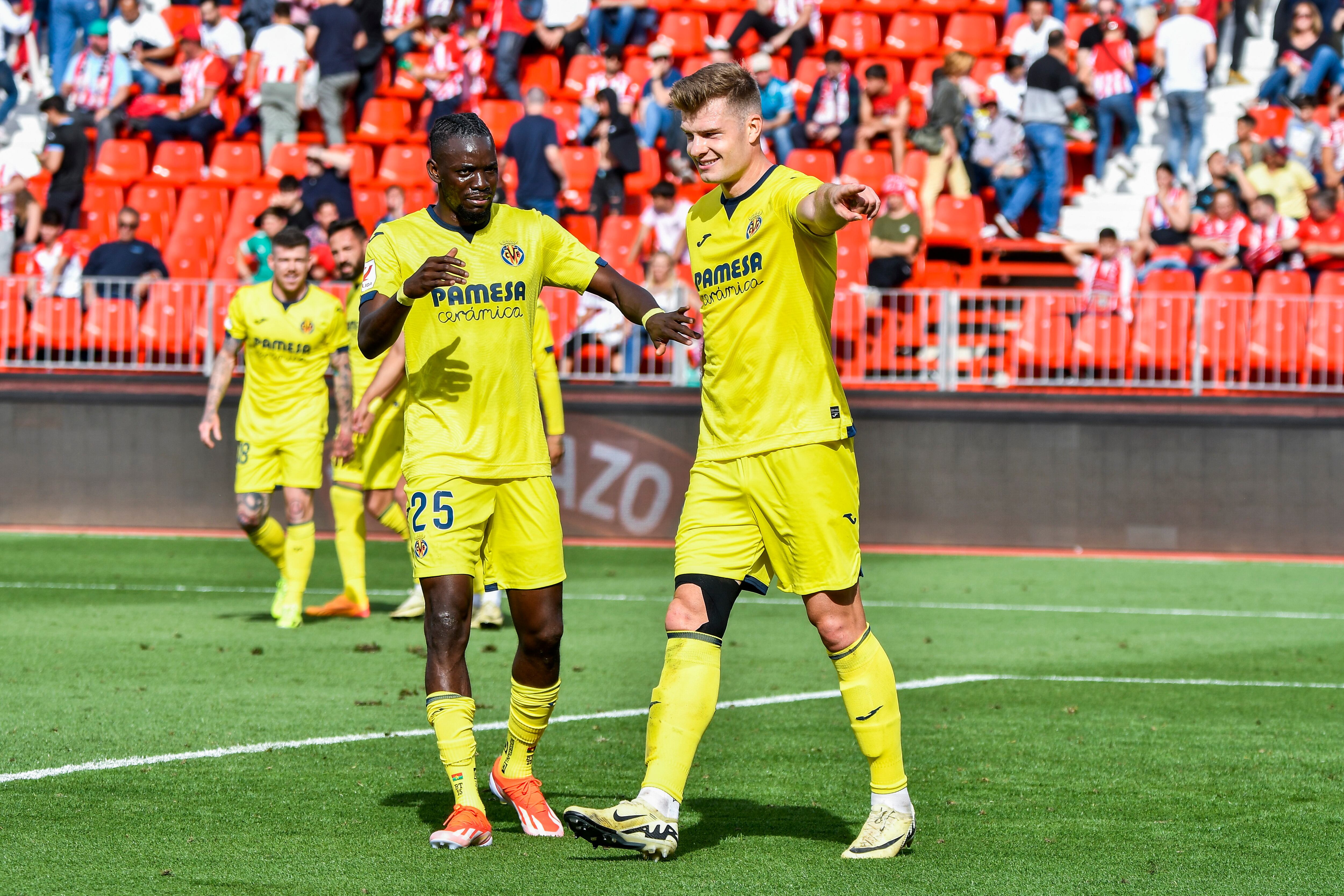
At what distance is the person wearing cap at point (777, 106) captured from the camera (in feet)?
67.2

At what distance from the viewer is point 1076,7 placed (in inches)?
928

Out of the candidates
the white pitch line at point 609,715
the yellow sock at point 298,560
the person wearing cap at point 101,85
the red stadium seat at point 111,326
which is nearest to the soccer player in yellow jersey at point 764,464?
the white pitch line at point 609,715

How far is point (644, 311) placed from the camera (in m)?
5.54

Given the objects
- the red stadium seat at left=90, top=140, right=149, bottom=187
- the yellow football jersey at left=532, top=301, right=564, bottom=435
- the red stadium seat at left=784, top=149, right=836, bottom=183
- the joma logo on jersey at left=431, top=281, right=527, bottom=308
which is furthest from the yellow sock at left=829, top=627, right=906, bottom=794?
the red stadium seat at left=90, top=140, right=149, bottom=187

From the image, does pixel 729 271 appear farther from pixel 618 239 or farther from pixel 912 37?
pixel 912 37

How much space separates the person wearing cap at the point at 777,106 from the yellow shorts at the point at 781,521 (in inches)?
616

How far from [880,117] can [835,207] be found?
16.6 metres

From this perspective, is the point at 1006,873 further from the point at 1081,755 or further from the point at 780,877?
the point at 1081,755

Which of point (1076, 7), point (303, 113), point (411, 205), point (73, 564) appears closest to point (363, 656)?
point (73, 564)

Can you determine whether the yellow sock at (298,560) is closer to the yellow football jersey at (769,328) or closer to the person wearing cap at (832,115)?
the yellow football jersey at (769,328)

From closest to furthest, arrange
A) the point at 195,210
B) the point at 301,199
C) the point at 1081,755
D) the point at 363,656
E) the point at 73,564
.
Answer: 1. the point at 1081,755
2. the point at 363,656
3. the point at 73,564
4. the point at 301,199
5. the point at 195,210

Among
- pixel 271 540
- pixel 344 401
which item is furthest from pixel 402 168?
pixel 344 401

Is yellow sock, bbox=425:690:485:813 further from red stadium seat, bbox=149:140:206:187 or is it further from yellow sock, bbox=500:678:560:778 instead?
red stadium seat, bbox=149:140:206:187

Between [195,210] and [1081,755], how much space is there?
52.7 feet
